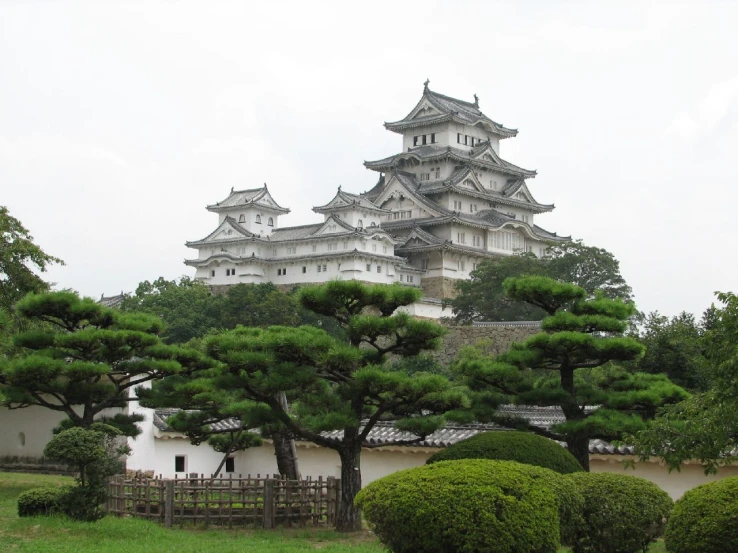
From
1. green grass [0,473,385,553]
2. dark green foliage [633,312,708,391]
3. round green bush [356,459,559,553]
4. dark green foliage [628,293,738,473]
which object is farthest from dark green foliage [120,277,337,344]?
round green bush [356,459,559,553]

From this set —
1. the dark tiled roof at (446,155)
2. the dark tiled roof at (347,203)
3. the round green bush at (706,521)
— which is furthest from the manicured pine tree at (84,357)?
the dark tiled roof at (446,155)

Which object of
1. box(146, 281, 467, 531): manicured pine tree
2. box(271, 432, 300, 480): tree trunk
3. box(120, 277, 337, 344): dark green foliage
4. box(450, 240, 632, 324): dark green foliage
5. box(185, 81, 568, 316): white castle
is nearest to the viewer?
box(146, 281, 467, 531): manicured pine tree

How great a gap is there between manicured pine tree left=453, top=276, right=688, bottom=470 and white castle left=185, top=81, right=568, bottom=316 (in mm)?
35821

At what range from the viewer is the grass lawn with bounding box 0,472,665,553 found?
1305 centimetres

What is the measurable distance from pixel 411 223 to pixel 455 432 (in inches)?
1534

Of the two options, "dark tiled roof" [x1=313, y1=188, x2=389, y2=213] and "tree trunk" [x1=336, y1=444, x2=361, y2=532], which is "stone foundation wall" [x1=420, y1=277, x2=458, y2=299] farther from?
"tree trunk" [x1=336, y1=444, x2=361, y2=532]

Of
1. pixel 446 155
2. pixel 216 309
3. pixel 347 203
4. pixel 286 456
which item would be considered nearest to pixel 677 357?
pixel 286 456

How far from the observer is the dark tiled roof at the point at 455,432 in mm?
17547

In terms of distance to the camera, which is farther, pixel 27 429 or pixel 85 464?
pixel 27 429

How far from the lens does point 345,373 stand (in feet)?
53.0

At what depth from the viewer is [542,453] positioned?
14.1 metres

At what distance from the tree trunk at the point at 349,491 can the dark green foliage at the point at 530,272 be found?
32.4 m

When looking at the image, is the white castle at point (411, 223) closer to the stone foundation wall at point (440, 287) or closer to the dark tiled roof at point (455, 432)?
the stone foundation wall at point (440, 287)

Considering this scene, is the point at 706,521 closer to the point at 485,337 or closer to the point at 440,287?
the point at 485,337
